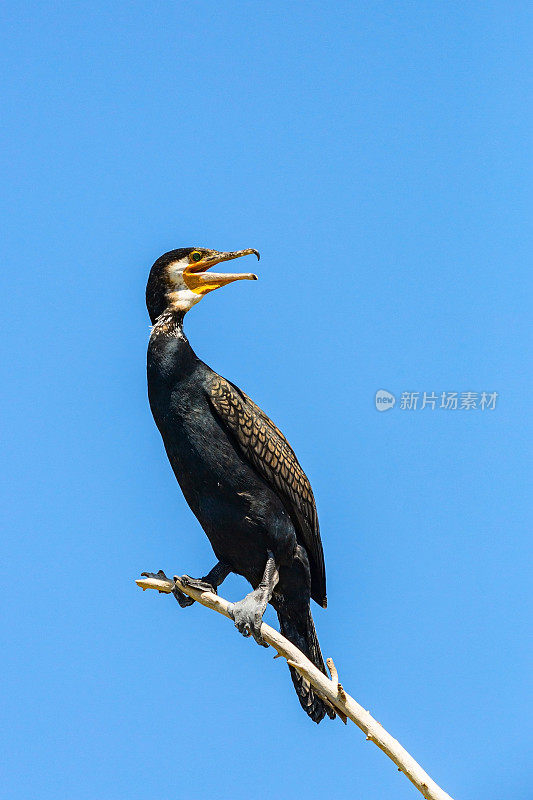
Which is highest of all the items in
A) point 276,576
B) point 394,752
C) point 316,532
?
point 316,532

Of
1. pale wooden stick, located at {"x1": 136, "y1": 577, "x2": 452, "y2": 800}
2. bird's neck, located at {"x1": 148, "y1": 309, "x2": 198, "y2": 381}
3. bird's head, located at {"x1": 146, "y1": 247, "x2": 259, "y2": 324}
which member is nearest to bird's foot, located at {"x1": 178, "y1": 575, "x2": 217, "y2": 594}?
pale wooden stick, located at {"x1": 136, "y1": 577, "x2": 452, "y2": 800}

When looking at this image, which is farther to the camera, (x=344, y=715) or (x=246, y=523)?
(x=246, y=523)

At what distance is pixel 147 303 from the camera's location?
760 cm

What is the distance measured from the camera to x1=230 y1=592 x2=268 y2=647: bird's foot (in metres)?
6.92

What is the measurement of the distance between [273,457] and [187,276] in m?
1.29

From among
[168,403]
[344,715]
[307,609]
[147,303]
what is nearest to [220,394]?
[168,403]

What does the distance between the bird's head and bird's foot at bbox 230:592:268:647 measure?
1.91 metres

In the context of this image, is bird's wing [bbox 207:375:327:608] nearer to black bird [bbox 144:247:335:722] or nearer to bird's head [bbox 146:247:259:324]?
black bird [bbox 144:247:335:722]

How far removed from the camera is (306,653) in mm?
7688

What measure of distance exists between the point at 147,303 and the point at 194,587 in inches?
74.1

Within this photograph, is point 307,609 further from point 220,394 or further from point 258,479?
point 220,394

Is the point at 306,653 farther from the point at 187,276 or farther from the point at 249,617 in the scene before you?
the point at 187,276

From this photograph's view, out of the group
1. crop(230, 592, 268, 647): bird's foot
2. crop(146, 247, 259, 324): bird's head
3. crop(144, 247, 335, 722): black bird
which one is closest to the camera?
crop(230, 592, 268, 647): bird's foot

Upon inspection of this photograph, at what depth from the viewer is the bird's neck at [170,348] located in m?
7.30
